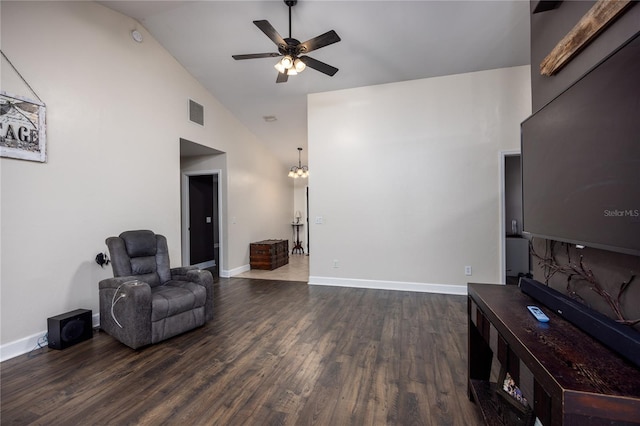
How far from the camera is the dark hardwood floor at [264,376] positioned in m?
1.63

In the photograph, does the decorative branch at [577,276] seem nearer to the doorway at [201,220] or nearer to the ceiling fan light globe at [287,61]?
the ceiling fan light globe at [287,61]

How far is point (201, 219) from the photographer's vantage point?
6.08 metres

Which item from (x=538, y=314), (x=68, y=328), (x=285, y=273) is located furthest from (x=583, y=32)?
(x=285, y=273)

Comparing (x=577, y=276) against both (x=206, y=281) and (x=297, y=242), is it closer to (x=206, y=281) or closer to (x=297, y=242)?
(x=206, y=281)

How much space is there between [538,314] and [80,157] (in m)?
4.07

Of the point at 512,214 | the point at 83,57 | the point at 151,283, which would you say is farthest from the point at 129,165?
the point at 512,214

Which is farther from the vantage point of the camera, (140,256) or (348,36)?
(348,36)

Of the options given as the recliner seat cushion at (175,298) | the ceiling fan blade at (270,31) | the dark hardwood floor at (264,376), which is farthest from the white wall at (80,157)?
the ceiling fan blade at (270,31)

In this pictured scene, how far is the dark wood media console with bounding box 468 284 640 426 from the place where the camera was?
0.70m

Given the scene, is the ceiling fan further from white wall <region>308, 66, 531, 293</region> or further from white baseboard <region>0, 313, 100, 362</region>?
white baseboard <region>0, 313, 100, 362</region>

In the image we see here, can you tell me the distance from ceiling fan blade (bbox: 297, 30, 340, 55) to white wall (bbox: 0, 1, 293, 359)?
2.36m

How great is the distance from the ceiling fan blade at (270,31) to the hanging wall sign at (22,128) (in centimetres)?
224

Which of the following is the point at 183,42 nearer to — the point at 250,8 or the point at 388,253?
the point at 250,8

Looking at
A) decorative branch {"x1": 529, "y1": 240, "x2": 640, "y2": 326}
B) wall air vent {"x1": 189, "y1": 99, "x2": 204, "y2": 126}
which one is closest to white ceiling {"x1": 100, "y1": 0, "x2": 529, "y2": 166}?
wall air vent {"x1": 189, "y1": 99, "x2": 204, "y2": 126}
